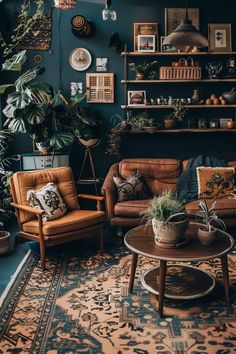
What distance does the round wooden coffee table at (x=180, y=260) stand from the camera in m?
3.20

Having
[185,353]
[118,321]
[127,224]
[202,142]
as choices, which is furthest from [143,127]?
[185,353]

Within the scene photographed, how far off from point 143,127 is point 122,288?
2.68m

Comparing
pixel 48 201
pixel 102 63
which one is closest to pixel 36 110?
pixel 48 201

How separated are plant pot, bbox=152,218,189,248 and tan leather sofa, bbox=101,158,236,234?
1411 mm

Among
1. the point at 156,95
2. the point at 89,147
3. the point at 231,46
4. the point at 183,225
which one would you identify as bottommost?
the point at 183,225

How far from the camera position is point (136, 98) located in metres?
5.90

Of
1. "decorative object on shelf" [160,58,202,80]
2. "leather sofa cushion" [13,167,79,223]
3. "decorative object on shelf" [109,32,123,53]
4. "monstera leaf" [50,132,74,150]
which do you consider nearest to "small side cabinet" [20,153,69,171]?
"monstera leaf" [50,132,74,150]

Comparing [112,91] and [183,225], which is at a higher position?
[112,91]

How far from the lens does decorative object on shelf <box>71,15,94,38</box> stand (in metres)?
5.79

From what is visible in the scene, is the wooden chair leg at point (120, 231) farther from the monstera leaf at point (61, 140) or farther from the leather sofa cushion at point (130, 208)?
the monstera leaf at point (61, 140)

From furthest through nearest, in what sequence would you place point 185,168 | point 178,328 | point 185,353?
point 185,168
point 178,328
point 185,353

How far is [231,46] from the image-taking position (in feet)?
19.1

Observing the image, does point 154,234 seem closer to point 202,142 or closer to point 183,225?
point 183,225

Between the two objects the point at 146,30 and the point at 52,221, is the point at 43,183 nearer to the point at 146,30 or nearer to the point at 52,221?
the point at 52,221
